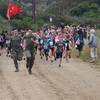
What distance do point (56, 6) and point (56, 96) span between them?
7415cm

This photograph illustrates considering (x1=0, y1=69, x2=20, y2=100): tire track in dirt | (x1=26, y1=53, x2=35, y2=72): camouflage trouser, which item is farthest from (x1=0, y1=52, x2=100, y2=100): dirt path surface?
(x1=26, y1=53, x2=35, y2=72): camouflage trouser

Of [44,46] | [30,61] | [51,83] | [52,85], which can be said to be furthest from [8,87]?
[44,46]

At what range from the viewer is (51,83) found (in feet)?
68.2

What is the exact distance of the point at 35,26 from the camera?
207 ft

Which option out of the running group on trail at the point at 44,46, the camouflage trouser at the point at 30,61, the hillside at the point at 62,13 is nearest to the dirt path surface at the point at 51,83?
the camouflage trouser at the point at 30,61

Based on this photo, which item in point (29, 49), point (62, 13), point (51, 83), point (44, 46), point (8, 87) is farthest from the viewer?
point (62, 13)

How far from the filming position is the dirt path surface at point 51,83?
57.2 feet

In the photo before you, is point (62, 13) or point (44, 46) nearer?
point (44, 46)

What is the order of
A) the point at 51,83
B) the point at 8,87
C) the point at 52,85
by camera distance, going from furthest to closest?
1. the point at 51,83
2. the point at 52,85
3. the point at 8,87

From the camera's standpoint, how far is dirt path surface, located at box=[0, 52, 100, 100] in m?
17.4

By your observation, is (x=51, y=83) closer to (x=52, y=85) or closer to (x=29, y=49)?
(x=52, y=85)

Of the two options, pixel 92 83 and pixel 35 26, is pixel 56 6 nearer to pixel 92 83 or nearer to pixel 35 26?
pixel 35 26

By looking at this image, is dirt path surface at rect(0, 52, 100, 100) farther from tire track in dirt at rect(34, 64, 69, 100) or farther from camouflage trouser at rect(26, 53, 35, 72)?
camouflage trouser at rect(26, 53, 35, 72)

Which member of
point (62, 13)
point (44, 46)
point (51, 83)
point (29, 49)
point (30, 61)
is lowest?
point (51, 83)
